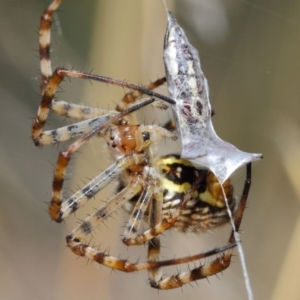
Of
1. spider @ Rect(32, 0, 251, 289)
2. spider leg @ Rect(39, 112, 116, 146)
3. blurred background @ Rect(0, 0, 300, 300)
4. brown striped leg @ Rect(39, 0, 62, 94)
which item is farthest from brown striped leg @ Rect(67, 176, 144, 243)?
blurred background @ Rect(0, 0, 300, 300)

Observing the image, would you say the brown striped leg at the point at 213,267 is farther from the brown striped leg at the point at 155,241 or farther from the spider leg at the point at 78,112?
the spider leg at the point at 78,112

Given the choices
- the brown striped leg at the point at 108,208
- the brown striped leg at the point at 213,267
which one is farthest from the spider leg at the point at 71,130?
the brown striped leg at the point at 213,267

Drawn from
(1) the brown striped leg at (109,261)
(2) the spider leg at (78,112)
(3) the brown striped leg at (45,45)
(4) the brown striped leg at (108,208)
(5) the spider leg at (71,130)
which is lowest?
(1) the brown striped leg at (109,261)

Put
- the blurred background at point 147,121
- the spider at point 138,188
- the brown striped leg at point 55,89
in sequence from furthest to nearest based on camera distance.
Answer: the blurred background at point 147,121 → the spider at point 138,188 → the brown striped leg at point 55,89

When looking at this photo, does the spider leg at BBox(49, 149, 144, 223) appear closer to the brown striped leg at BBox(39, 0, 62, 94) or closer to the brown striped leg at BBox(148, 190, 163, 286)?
the brown striped leg at BBox(148, 190, 163, 286)

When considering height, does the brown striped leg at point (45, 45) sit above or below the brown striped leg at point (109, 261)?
above

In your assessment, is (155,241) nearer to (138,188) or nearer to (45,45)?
(138,188)

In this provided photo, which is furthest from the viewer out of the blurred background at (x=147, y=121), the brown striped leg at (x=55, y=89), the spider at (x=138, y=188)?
the blurred background at (x=147, y=121)
